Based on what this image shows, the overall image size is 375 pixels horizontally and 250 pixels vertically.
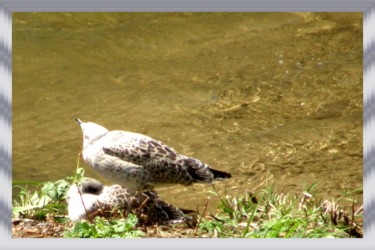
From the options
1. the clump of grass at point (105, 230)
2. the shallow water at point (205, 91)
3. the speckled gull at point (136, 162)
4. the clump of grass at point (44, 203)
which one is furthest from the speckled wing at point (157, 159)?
the clump of grass at point (105, 230)

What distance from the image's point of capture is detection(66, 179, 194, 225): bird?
18.2 feet

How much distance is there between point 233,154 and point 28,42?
3.70 m

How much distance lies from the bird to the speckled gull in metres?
0.10

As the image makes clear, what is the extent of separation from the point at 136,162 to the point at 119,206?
1.05 feet

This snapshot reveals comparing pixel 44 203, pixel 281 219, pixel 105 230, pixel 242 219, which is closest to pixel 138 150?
pixel 44 203

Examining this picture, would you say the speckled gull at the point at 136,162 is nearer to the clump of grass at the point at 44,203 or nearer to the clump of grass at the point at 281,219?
the clump of grass at the point at 44,203

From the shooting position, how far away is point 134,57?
31.9 feet

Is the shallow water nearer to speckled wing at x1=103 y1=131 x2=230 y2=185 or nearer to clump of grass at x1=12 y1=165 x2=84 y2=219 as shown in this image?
speckled wing at x1=103 y1=131 x2=230 y2=185

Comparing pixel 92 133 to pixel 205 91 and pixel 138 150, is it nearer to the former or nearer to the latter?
pixel 138 150

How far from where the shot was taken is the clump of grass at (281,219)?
4.62 meters

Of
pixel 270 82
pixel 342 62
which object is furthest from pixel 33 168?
pixel 342 62

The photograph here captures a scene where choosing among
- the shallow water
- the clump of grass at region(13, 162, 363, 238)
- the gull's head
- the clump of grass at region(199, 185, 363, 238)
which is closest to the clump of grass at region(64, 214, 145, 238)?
the clump of grass at region(13, 162, 363, 238)

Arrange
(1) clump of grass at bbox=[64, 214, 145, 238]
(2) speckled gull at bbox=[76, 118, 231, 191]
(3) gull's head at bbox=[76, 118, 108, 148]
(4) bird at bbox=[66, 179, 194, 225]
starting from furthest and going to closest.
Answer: (3) gull's head at bbox=[76, 118, 108, 148], (2) speckled gull at bbox=[76, 118, 231, 191], (4) bird at bbox=[66, 179, 194, 225], (1) clump of grass at bbox=[64, 214, 145, 238]

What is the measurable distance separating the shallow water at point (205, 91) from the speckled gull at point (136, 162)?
654 millimetres
